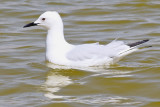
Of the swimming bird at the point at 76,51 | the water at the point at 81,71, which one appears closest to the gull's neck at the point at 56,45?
the swimming bird at the point at 76,51

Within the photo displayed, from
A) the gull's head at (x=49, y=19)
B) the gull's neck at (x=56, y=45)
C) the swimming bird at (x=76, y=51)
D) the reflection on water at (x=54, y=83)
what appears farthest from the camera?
the gull's head at (x=49, y=19)

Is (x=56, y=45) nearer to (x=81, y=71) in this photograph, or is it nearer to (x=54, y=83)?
(x=81, y=71)

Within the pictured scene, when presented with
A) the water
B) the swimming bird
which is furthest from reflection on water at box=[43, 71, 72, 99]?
the swimming bird

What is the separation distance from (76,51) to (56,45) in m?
0.49

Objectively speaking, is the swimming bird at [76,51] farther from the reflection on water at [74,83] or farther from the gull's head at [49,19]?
the reflection on water at [74,83]

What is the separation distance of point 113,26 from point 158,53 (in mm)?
2317

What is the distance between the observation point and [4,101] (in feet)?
23.7

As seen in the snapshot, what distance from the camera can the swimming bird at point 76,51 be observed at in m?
8.63

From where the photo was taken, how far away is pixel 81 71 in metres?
8.59

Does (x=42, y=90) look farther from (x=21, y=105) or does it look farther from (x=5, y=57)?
(x=5, y=57)

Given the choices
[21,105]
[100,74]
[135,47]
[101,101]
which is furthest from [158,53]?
[21,105]

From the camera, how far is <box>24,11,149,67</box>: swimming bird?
8.63m

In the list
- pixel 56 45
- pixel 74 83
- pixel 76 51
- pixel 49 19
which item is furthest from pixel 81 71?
pixel 49 19

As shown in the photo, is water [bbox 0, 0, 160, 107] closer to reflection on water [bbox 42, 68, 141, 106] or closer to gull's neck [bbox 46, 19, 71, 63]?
reflection on water [bbox 42, 68, 141, 106]
